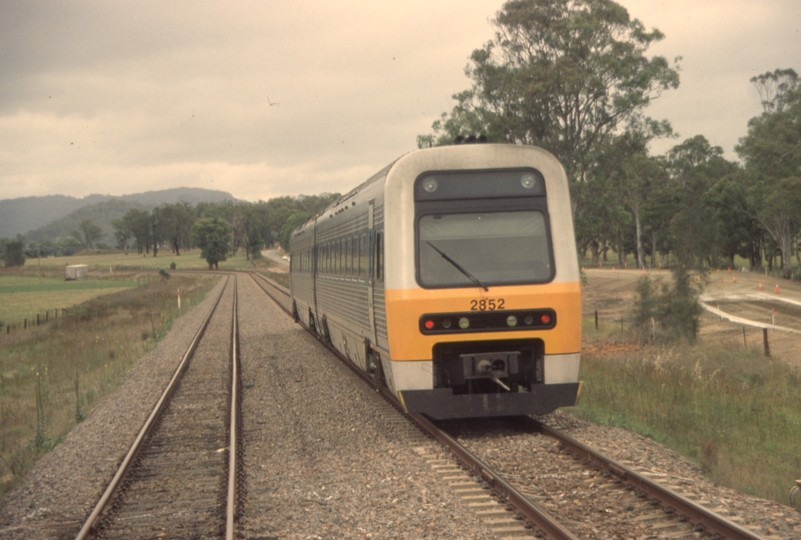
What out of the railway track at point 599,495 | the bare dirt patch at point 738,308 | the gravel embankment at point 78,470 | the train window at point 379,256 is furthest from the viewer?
the bare dirt patch at point 738,308

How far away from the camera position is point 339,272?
14.2m

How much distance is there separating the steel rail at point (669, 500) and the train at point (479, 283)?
120 cm

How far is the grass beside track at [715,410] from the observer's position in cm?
809

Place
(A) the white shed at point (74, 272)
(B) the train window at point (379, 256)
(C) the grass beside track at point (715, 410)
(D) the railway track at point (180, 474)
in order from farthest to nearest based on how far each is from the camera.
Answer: (A) the white shed at point (74, 272)
(B) the train window at point (379, 256)
(C) the grass beside track at point (715, 410)
(D) the railway track at point (180, 474)

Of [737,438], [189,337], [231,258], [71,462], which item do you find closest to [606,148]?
[189,337]

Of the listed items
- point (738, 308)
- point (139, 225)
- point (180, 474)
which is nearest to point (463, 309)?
point (180, 474)

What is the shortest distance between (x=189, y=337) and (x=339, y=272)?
462 inches

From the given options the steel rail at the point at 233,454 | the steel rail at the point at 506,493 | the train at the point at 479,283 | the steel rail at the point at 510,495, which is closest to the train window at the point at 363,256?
the train at the point at 479,283

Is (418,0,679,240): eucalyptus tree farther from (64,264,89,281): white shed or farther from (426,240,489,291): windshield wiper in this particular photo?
(64,264,89,281): white shed

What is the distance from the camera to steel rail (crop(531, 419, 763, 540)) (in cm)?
543

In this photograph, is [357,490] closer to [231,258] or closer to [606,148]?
[606,148]

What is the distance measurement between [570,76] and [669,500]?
86.2 ft

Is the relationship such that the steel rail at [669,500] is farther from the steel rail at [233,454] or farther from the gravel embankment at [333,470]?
the steel rail at [233,454]

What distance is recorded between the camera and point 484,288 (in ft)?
29.4
